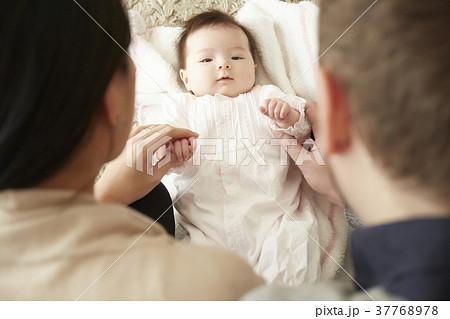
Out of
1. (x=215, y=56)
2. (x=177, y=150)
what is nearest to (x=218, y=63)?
(x=215, y=56)

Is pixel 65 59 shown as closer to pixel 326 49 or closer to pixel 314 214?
pixel 326 49

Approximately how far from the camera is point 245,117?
1.62 feet

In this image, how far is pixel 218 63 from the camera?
20.3 inches

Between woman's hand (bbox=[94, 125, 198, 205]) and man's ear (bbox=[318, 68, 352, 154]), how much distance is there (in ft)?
0.85

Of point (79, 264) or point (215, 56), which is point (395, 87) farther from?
point (215, 56)

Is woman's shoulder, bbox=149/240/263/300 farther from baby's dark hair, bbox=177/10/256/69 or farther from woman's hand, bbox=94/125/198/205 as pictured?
baby's dark hair, bbox=177/10/256/69

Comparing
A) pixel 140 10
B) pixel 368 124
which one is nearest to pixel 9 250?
pixel 368 124

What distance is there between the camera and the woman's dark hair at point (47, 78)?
9.7 inches

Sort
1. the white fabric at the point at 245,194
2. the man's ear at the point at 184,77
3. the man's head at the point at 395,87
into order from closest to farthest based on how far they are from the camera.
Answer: the man's head at the point at 395,87 → the white fabric at the point at 245,194 → the man's ear at the point at 184,77

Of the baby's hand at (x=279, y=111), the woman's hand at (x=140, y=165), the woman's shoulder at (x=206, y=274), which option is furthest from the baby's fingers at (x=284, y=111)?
the woman's shoulder at (x=206, y=274)

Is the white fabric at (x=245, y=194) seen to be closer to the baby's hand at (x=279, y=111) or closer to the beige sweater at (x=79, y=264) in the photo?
the baby's hand at (x=279, y=111)

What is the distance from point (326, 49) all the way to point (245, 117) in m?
0.26

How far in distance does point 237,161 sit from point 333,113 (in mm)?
239

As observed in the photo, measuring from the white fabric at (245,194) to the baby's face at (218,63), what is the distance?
14 mm
